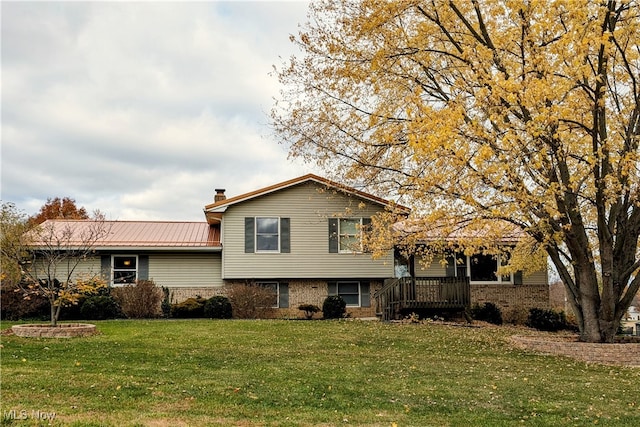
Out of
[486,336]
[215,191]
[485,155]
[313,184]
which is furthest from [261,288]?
[485,155]

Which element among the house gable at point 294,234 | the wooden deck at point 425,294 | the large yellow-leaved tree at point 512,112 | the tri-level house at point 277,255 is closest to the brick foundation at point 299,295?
the tri-level house at point 277,255

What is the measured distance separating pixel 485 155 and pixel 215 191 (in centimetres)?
1968

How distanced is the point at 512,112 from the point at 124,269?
16970 mm

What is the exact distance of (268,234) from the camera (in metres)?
23.7

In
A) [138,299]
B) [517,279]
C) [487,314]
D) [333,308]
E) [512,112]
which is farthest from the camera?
[517,279]

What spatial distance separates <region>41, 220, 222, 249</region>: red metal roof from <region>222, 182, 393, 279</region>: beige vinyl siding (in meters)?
1.45

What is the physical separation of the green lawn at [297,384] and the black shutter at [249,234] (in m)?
9.43

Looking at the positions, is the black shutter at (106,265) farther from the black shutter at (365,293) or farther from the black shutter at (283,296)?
the black shutter at (365,293)

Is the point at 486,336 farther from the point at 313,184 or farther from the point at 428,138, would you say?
the point at 313,184

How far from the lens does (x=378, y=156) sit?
1620 centimetres

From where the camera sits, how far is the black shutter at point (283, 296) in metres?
23.9
